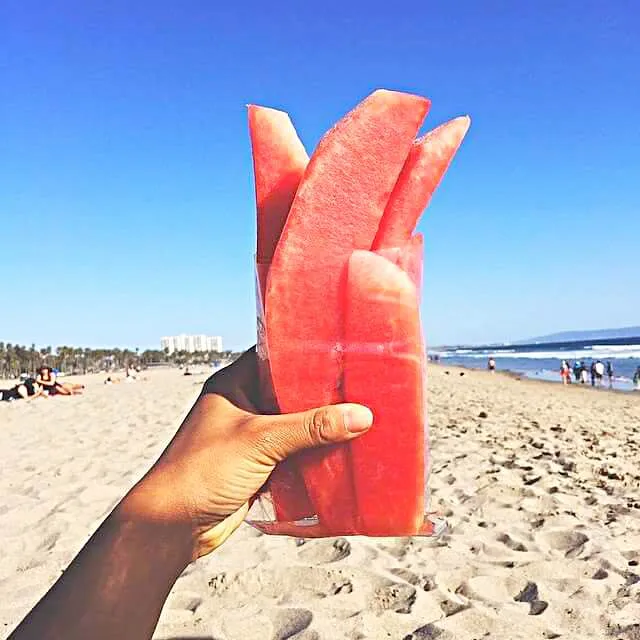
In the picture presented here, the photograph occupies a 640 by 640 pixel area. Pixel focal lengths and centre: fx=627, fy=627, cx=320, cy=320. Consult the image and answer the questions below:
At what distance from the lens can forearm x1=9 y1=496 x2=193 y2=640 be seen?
172 centimetres

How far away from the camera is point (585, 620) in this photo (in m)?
2.94

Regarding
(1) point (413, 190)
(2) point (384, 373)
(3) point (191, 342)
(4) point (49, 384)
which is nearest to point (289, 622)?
(2) point (384, 373)

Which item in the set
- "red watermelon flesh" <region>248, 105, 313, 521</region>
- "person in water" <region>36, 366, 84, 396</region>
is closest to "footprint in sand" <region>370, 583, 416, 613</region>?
"red watermelon flesh" <region>248, 105, 313, 521</region>

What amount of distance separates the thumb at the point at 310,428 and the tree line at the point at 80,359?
3461 centimetres

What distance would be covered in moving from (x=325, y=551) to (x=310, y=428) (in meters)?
2.57

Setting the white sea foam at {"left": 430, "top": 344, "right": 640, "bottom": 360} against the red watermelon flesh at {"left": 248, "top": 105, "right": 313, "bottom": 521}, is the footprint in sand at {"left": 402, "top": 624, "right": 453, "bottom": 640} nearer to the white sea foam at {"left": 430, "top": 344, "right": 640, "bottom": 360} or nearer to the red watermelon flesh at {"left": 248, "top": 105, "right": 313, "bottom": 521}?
the red watermelon flesh at {"left": 248, "top": 105, "right": 313, "bottom": 521}

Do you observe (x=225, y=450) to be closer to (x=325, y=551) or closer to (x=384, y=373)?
(x=384, y=373)

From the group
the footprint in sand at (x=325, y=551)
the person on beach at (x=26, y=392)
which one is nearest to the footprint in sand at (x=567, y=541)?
the footprint in sand at (x=325, y=551)

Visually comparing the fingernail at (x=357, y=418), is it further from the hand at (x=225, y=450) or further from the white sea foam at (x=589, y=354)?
the white sea foam at (x=589, y=354)

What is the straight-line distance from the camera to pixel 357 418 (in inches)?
58.6

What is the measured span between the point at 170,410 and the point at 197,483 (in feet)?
35.7

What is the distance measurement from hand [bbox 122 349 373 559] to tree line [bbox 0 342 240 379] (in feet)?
113

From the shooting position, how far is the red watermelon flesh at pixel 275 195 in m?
1.67

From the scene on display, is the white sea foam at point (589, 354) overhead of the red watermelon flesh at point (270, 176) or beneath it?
beneath
